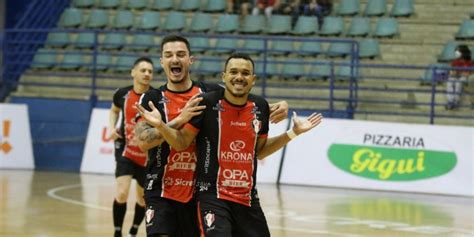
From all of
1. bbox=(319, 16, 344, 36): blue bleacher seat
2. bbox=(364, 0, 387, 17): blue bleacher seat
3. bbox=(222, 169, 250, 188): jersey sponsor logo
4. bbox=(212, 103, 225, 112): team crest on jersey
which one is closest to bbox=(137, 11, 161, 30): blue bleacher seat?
bbox=(319, 16, 344, 36): blue bleacher seat

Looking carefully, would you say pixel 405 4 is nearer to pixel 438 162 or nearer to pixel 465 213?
pixel 438 162

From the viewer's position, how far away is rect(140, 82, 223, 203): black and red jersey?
8203 millimetres

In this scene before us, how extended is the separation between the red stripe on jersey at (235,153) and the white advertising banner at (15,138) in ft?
49.7

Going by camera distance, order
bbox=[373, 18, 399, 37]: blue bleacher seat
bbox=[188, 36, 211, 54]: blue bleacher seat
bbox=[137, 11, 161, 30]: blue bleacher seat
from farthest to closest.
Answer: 1. bbox=[137, 11, 161, 30]: blue bleacher seat
2. bbox=[188, 36, 211, 54]: blue bleacher seat
3. bbox=[373, 18, 399, 37]: blue bleacher seat

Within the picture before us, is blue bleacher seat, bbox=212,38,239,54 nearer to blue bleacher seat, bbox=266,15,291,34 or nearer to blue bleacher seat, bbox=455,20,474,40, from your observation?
blue bleacher seat, bbox=266,15,291,34

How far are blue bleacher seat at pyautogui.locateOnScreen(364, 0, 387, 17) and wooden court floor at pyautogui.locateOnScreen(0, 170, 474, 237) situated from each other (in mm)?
6253

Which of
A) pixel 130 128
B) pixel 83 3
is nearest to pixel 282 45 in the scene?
pixel 83 3

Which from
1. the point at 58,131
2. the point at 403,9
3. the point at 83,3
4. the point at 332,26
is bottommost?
the point at 58,131

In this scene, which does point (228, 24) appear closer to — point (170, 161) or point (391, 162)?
point (391, 162)

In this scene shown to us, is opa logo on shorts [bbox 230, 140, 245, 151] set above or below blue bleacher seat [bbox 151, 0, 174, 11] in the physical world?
below

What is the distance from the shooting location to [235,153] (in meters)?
7.86

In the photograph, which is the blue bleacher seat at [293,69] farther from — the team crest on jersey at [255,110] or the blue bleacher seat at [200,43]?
the team crest on jersey at [255,110]

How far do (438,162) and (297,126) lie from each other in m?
11.9

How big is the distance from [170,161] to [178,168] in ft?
0.32
